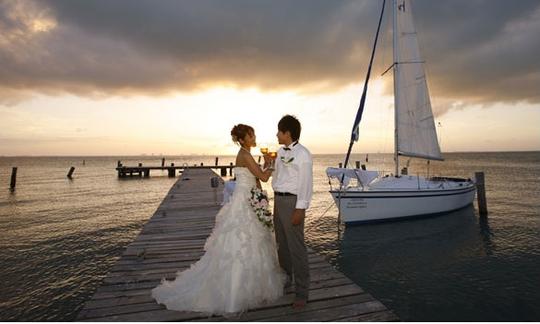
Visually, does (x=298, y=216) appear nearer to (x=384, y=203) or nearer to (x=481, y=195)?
(x=384, y=203)

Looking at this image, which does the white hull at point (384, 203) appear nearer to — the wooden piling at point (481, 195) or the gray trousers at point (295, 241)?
the wooden piling at point (481, 195)

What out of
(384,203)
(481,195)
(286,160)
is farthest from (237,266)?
(481,195)

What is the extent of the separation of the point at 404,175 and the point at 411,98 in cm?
462

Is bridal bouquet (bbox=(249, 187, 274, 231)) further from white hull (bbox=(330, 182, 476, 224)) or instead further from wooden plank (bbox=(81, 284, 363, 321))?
white hull (bbox=(330, 182, 476, 224))

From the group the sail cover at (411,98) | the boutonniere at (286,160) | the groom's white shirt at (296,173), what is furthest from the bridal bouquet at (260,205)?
the sail cover at (411,98)

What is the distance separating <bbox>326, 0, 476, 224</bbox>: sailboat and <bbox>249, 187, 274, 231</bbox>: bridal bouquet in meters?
9.45

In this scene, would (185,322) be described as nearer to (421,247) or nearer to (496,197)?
(421,247)

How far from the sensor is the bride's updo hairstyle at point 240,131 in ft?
15.2

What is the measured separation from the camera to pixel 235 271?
426 cm

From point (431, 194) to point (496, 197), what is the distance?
14.6 m

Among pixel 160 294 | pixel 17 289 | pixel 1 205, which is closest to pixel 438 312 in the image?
pixel 160 294

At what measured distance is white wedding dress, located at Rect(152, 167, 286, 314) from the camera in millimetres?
4230

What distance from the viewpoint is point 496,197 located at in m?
25.8

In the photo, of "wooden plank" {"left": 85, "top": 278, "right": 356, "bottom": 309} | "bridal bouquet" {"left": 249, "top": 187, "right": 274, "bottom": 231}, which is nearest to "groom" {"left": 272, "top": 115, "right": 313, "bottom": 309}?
"bridal bouquet" {"left": 249, "top": 187, "right": 274, "bottom": 231}
